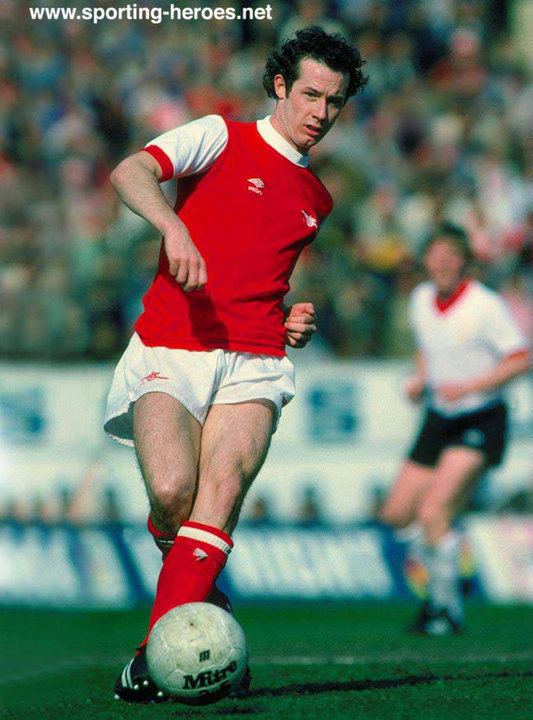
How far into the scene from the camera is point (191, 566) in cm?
562

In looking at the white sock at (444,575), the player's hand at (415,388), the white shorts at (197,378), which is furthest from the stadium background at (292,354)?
the white shorts at (197,378)

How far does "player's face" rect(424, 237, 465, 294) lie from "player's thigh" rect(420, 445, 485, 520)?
3.97 feet

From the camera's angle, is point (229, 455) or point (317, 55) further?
point (317, 55)

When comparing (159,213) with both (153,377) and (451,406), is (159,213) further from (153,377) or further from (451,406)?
(451,406)

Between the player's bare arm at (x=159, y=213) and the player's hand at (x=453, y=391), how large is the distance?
4680 millimetres

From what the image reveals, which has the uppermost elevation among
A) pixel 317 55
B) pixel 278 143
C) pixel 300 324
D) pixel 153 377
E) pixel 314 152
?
pixel 317 55

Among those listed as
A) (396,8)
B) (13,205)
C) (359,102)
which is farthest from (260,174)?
(396,8)

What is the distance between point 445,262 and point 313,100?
167 inches

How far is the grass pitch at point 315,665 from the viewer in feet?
18.3

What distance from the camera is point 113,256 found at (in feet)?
44.0

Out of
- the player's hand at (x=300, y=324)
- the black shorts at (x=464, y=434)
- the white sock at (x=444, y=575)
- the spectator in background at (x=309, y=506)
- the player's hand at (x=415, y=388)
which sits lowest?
the spectator in background at (x=309, y=506)

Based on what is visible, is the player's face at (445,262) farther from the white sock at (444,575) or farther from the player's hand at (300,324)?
the player's hand at (300,324)

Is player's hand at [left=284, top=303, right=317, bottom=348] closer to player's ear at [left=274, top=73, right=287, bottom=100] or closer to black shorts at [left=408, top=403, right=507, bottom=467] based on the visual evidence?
player's ear at [left=274, top=73, right=287, bottom=100]

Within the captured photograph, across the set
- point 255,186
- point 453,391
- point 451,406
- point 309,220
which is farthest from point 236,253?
point 451,406
